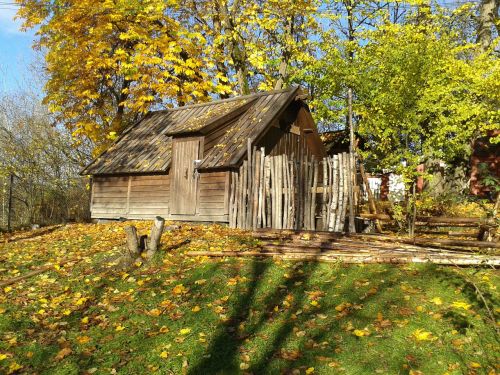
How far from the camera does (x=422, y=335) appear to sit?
564 centimetres

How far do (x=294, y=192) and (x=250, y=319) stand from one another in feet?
20.9

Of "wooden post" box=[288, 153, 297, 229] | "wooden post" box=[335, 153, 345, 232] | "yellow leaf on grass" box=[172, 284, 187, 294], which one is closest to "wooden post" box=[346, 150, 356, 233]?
"wooden post" box=[335, 153, 345, 232]

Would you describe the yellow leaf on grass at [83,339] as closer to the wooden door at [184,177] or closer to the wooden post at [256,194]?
the wooden post at [256,194]

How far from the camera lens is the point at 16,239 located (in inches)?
628

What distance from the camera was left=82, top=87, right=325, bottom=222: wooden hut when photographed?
15.7m

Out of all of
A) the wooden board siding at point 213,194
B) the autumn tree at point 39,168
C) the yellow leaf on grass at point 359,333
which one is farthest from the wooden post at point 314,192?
the autumn tree at point 39,168

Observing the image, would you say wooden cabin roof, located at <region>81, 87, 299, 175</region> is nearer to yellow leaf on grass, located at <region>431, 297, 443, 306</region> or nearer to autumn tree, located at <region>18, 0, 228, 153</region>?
autumn tree, located at <region>18, 0, 228, 153</region>

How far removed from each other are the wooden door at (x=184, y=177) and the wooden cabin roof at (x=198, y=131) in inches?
13.2

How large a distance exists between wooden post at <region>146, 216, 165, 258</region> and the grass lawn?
0.20 metres

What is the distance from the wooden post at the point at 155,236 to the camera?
951 centimetres

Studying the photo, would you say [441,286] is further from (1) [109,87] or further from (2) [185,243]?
(1) [109,87]

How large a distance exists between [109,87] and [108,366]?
812 inches

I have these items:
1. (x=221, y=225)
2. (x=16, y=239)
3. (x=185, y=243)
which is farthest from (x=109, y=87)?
(x=185, y=243)

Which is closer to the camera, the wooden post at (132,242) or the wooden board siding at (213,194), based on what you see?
the wooden post at (132,242)
